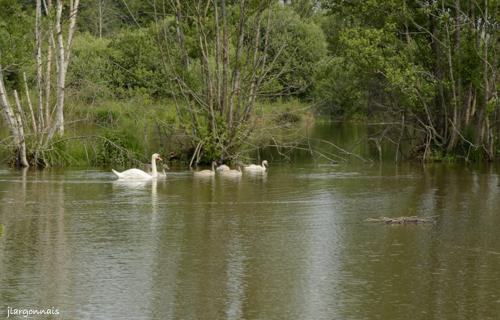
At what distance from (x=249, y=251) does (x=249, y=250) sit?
0.26 feet

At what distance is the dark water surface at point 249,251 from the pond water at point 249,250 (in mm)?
27

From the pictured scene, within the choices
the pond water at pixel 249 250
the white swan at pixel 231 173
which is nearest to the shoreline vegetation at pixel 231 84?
the white swan at pixel 231 173

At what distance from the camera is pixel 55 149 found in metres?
28.3

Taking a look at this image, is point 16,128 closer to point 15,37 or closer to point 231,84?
point 15,37

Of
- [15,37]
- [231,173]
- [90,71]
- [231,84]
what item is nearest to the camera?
[231,173]

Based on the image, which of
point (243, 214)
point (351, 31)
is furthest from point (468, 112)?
point (243, 214)

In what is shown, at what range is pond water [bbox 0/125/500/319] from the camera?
10852 mm

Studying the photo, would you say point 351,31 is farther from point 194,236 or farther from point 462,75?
point 194,236

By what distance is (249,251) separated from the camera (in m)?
→ 13.9

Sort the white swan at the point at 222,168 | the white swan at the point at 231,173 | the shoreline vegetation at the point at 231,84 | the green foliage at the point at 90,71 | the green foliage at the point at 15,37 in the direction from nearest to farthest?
the white swan at the point at 231,173 < the white swan at the point at 222,168 < the green foliage at the point at 15,37 < the shoreline vegetation at the point at 231,84 < the green foliage at the point at 90,71

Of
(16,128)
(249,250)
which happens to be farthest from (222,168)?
(249,250)

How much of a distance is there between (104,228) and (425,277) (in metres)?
6.11

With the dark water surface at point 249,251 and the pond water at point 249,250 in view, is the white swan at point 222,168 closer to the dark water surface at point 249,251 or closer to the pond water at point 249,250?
the pond water at point 249,250

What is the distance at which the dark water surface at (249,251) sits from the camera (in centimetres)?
1085
